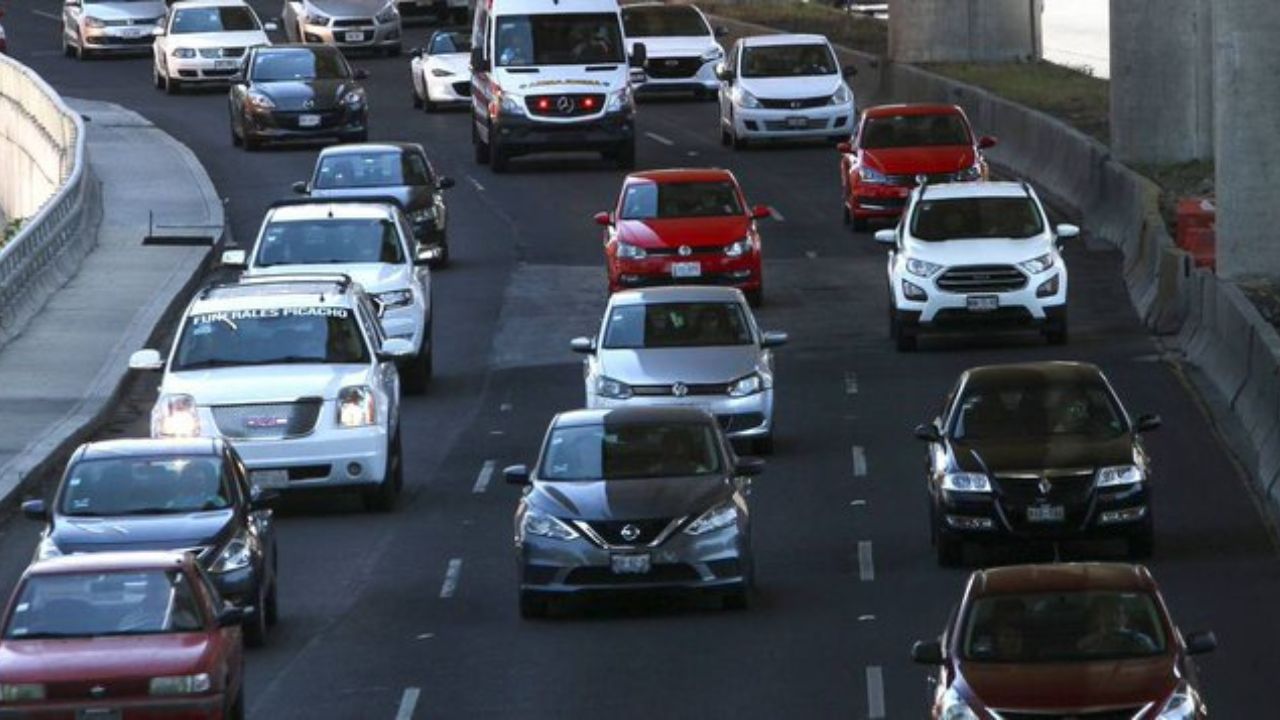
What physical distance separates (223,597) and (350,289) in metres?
8.65

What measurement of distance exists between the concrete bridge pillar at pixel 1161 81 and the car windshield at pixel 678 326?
1648 cm

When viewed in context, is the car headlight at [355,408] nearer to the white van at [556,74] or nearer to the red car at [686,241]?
the red car at [686,241]

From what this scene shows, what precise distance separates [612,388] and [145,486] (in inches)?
348

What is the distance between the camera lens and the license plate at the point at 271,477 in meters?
30.0

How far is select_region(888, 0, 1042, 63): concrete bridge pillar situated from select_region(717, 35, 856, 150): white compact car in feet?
23.8

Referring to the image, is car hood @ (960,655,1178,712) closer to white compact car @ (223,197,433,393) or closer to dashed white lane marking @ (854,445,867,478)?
dashed white lane marking @ (854,445,867,478)

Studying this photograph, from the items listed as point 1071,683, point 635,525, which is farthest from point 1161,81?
point 1071,683

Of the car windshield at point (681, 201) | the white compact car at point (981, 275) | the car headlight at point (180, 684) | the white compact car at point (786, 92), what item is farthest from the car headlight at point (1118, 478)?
the white compact car at point (786, 92)

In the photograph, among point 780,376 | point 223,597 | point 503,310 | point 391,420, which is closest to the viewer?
point 223,597

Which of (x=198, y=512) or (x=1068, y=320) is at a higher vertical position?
(x=198, y=512)

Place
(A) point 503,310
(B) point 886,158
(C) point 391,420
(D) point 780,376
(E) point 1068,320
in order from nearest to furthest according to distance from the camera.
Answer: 1. (C) point 391,420
2. (D) point 780,376
3. (E) point 1068,320
4. (A) point 503,310
5. (B) point 886,158

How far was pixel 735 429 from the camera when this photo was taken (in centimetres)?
3222

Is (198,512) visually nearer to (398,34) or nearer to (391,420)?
(391,420)

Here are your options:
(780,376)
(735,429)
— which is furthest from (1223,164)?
(735,429)
